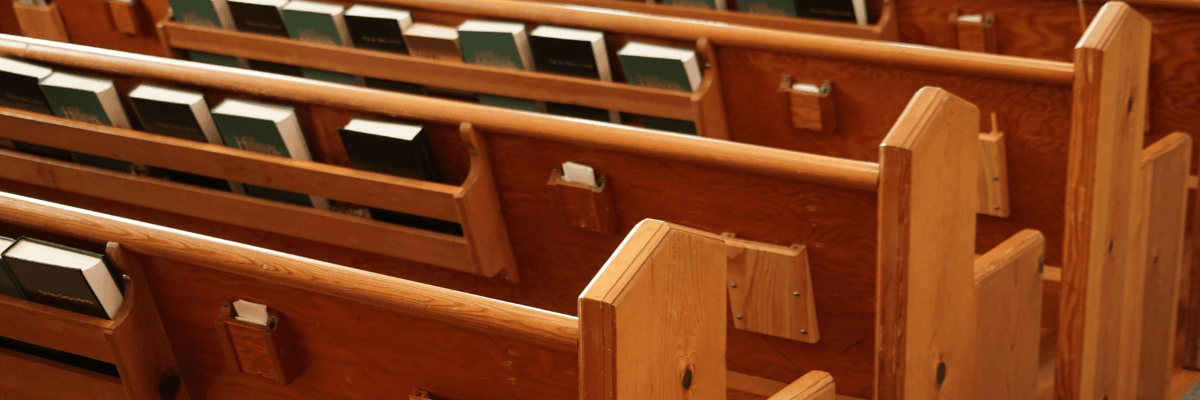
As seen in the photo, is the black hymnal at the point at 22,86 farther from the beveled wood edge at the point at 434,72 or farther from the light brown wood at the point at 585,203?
the light brown wood at the point at 585,203

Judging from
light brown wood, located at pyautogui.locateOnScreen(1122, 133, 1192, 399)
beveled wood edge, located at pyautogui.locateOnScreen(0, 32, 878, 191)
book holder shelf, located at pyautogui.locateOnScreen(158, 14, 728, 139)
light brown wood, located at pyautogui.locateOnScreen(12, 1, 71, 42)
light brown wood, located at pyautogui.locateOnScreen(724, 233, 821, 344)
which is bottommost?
light brown wood, located at pyautogui.locateOnScreen(1122, 133, 1192, 399)

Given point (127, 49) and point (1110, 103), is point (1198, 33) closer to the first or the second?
point (1110, 103)

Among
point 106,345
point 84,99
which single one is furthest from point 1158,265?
point 84,99

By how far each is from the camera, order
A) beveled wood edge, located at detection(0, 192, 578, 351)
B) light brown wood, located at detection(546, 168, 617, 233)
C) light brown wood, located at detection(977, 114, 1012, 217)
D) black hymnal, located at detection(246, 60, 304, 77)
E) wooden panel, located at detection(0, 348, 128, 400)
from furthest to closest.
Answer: black hymnal, located at detection(246, 60, 304, 77)
light brown wood, located at detection(977, 114, 1012, 217)
light brown wood, located at detection(546, 168, 617, 233)
wooden panel, located at detection(0, 348, 128, 400)
beveled wood edge, located at detection(0, 192, 578, 351)

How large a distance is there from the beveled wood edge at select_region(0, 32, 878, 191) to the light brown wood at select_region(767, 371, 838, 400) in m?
0.26

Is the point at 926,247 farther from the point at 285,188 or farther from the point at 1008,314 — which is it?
the point at 285,188

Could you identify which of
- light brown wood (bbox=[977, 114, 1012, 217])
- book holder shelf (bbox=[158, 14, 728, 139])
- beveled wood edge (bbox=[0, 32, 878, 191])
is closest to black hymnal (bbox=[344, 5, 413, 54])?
book holder shelf (bbox=[158, 14, 728, 139])

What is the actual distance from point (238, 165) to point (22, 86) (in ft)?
1.59

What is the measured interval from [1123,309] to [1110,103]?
0.52m

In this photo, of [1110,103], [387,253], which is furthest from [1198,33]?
[387,253]

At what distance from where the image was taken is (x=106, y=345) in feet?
5.24

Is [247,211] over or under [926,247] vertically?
under

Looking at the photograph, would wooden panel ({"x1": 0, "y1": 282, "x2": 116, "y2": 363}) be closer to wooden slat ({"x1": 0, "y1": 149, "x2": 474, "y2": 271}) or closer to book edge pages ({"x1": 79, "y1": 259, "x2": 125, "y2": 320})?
book edge pages ({"x1": 79, "y1": 259, "x2": 125, "y2": 320})

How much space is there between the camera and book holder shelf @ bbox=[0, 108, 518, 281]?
1.95 meters
